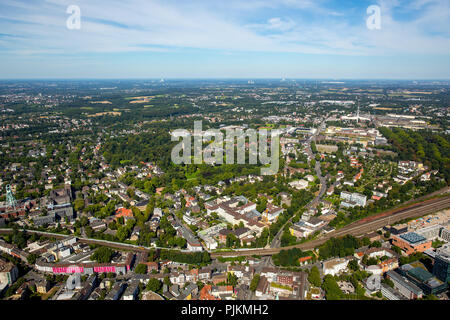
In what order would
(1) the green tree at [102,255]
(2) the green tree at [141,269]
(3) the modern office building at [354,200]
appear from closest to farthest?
(2) the green tree at [141,269] < (1) the green tree at [102,255] < (3) the modern office building at [354,200]

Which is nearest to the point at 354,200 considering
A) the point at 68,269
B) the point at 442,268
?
the point at 442,268

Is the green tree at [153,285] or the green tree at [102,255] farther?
the green tree at [102,255]

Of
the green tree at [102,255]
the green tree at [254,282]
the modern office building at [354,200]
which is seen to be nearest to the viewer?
the green tree at [254,282]

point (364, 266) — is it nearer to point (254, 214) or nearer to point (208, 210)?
point (254, 214)

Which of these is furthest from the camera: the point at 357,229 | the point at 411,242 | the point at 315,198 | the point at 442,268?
the point at 315,198

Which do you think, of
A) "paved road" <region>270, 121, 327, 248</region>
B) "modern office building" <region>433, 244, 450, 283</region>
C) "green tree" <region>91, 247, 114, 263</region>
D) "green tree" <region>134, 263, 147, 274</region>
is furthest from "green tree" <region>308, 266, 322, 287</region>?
"green tree" <region>91, 247, 114, 263</region>

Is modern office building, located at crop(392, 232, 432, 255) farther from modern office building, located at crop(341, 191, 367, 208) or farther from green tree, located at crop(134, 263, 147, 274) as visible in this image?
green tree, located at crop(134, 263, 147, 274)

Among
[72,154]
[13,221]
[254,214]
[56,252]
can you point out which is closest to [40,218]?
[13,221]

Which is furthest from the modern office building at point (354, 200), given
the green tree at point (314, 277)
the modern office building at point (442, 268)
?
the green tree at point (314, 277)

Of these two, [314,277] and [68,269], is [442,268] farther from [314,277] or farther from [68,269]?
[68,269]

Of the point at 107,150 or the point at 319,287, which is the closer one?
the point at 319,287

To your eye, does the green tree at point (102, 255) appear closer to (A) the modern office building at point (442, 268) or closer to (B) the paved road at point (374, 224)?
(B) the paved road at point (374, 224)
